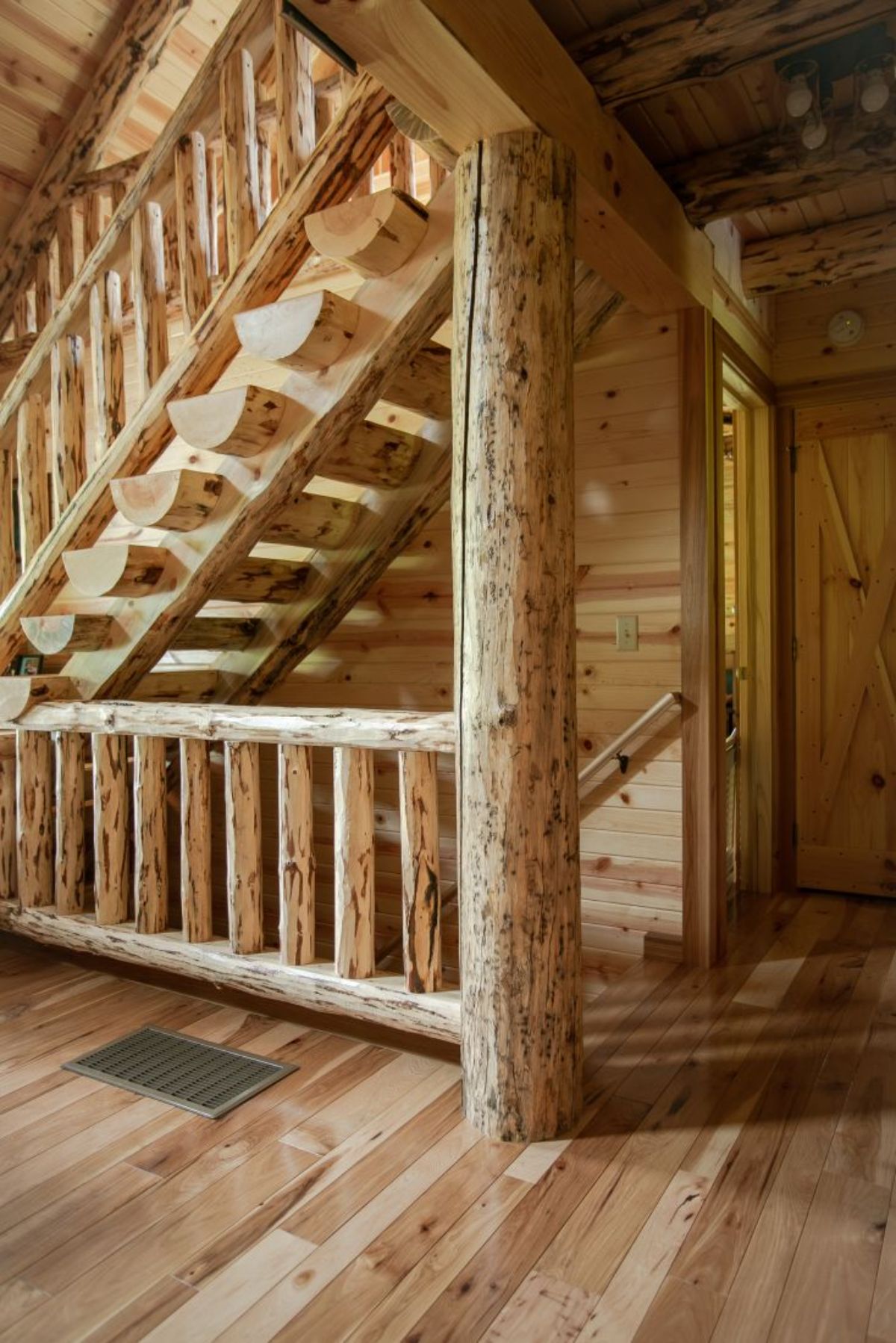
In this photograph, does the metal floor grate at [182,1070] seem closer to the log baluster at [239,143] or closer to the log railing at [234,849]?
the log railing at [234,849]

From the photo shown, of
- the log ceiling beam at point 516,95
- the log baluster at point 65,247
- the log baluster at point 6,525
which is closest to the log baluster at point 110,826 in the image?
the log baluster at point 6,525

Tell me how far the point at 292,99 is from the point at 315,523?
1.31m

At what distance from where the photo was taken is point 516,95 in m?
2.06

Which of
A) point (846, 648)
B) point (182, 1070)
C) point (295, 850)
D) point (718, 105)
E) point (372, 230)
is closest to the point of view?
point (372, 230)

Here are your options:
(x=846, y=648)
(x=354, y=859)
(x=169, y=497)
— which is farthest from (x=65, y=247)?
(x=846, y=648)

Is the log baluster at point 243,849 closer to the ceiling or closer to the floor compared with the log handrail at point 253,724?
closer to the floor

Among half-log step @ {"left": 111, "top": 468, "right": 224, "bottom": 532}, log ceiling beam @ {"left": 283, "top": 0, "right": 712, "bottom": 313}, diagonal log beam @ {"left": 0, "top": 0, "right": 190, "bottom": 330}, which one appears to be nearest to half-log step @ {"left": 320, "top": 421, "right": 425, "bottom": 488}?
half-log step @ {"left": 111, "top": 468, "right": 224, "bottom": 532}

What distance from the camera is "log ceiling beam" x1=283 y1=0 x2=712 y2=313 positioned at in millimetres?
1809

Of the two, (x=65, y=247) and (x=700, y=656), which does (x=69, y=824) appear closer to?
(x=700, y=656)

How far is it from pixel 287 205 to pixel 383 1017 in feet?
7.50

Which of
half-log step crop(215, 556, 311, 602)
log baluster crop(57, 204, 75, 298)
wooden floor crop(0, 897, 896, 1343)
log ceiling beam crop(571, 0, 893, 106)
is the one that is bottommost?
wooden floor crop(0, 897, 896, 1343)

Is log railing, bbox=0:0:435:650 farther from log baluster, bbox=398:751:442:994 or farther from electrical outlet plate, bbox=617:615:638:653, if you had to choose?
electrical outlet plate, bbox=617:615:638:653

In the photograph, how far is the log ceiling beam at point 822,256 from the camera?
344cm

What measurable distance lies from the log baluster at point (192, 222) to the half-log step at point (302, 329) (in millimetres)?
410
